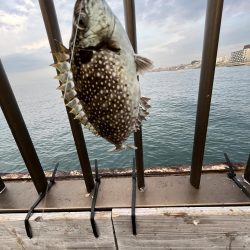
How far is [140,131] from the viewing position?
282 centimetres

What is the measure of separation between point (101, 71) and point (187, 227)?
254cm

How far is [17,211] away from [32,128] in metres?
15.8

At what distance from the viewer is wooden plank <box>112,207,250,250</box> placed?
2916 millimetres

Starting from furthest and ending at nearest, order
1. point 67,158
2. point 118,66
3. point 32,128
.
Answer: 1. point 32,128
2. point 67,158
3. point 118,66

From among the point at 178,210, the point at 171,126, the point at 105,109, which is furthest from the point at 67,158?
the point at 105,109

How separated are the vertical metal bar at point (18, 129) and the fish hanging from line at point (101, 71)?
1720mm

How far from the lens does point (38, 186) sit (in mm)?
3502

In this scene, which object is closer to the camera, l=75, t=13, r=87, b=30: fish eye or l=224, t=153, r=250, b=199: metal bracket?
l=75, t=13, r=87, b=30: fish eye

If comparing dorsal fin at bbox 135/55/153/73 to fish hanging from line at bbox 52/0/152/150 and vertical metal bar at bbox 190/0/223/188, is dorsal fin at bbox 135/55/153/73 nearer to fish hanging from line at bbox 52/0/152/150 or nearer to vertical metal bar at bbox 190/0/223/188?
fish hanging from line at bbox 52/0/152/150

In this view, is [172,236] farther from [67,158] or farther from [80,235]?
[67,158]

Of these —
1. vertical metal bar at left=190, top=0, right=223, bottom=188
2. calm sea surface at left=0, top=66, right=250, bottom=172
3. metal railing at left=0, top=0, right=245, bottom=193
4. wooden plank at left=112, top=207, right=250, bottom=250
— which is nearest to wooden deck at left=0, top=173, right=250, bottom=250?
wooden plank at left=112, top=207, right=250, bottom=250

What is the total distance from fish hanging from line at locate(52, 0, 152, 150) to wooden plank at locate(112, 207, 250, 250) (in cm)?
179

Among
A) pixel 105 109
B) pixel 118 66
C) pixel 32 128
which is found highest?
pixel 118 66

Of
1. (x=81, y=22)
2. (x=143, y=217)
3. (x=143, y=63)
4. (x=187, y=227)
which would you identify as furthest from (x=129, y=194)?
(x=81, y=22)
